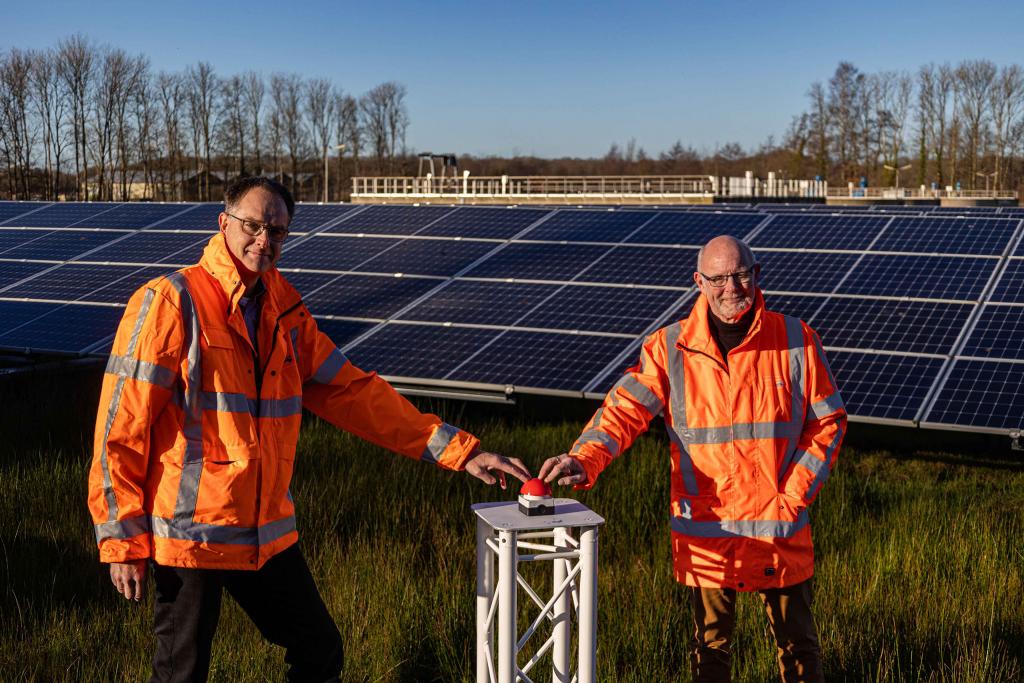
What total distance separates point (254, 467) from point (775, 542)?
7.17 ft

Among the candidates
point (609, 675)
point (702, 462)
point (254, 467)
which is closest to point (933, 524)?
point (609, 675)

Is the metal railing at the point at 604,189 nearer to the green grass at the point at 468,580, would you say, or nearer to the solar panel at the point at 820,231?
the solar panel at the point at 820,231

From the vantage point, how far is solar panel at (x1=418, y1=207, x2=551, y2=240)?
16.3 metres

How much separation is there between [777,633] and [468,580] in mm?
2756

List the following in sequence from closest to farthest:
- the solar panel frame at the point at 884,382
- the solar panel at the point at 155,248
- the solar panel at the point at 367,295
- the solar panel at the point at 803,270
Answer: the solar panel frame at the point at 884,382, the solar panel at the point at 803,270, the solar panel at the point at 367,295, the solar panel at the point at 155,248

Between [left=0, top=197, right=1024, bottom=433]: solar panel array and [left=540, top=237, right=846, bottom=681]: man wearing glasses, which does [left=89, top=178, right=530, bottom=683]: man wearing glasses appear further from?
[left=0, top=197, right=1024, bottom=433]: solar panel array

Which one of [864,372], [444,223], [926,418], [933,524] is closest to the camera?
[933,524]

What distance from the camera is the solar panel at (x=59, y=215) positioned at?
2066cm

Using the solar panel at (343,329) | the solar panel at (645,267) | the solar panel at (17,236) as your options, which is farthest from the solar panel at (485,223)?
the solar panel at (17,236)

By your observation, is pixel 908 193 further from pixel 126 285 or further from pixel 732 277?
pixel 732 277

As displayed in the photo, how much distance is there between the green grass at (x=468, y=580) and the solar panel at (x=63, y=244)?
321 inches

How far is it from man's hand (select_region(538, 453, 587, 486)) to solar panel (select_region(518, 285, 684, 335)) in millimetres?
7236

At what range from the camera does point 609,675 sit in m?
5.90

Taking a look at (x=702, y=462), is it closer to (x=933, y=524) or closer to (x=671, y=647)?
(x=671, y=647)
